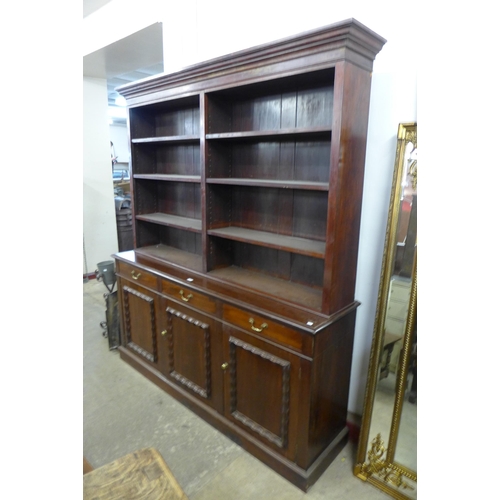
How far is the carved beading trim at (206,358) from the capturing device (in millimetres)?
2080

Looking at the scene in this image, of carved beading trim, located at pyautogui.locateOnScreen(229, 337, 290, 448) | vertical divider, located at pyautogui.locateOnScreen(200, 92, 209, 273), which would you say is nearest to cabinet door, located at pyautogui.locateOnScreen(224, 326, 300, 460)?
carved beading trim, located at pyautogui.locateOnScreen(229, 337, 290, 448)

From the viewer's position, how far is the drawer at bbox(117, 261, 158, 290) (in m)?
A: 2.40

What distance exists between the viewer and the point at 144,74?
5668mm

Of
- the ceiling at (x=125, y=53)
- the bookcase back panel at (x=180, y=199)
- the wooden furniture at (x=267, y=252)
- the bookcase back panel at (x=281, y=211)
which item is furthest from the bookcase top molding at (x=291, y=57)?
the ceiling at (x=125, y=53)

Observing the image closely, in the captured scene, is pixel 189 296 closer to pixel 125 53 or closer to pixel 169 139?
pixel 169 139

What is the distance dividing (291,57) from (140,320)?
6.61ft

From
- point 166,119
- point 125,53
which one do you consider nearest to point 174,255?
point 166,119

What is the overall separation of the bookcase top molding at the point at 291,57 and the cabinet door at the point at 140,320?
1.40 meters

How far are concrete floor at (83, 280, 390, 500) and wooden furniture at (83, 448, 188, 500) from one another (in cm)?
104

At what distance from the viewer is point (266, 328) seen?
1.73 metres

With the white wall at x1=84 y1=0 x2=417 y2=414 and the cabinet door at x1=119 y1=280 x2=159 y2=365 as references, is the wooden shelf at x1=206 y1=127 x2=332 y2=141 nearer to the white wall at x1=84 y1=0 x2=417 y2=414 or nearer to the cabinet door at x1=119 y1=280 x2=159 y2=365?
the white wall at x1=84 y1=0 x2=417 y2=414
